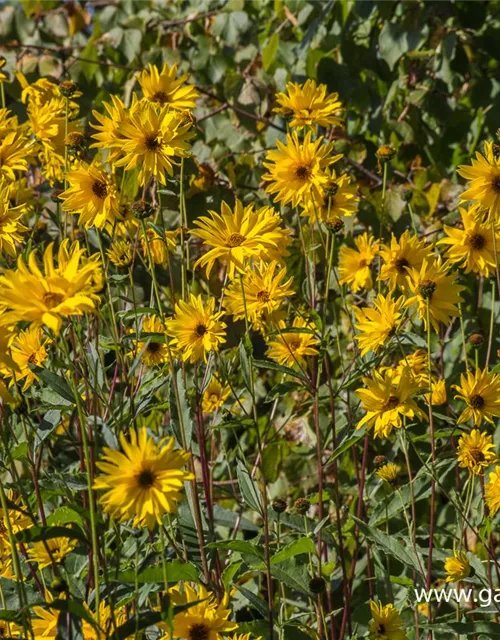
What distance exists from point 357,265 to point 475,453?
508mm

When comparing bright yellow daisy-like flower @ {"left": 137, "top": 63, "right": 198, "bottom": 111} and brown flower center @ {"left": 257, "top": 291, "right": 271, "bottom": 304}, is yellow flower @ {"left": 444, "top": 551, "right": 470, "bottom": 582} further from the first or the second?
bright yellow daisy-like flower @ {"left": 137, "top": 63, "right": 198, "bottom": 111}

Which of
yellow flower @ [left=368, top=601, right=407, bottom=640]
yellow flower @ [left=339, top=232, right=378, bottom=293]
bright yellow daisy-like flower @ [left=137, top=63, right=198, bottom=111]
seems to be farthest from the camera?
yellow flower @ [left=339, top=232, right=378, bottom=293]

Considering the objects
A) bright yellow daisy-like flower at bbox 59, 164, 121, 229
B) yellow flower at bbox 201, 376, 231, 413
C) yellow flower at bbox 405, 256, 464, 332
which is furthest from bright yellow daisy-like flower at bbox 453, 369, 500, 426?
bright yellow daisy-like flower at bbox 59, 164, 121, 229

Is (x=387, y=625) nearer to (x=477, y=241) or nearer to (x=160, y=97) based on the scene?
(x=477, y=241)

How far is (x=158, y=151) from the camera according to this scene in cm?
148

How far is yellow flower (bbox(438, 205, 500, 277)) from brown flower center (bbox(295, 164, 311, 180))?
0.25 metres

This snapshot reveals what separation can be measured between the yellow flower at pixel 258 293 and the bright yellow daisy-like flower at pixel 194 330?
0.08 meters

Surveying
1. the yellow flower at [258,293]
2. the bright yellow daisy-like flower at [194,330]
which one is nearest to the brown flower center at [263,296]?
the yellow flower at [258,293]

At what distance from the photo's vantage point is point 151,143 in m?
1.48

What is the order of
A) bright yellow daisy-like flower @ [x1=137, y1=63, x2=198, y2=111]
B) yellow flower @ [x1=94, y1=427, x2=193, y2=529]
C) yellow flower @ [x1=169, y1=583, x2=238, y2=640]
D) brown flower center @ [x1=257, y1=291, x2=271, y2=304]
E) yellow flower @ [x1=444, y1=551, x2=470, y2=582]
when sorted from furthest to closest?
1. bright yellow daisy-like flower @ [x1=137, y1=63, x2=198, y2=111]
2. brown flower center @ [x1=257, y1=291, x2=271, y2=304]
3. yellow flower @ [x1=444, y1=551, x2=470, y2=582]
4. yellow flower @ [x1=169, y1=583, x2=238, y2=640]
5. yellow flower @ [x1=94, y1=427, x2=193, y2=529]

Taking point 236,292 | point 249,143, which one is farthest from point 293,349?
point 249,143

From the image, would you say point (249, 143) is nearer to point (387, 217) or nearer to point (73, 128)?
point (387, 217)

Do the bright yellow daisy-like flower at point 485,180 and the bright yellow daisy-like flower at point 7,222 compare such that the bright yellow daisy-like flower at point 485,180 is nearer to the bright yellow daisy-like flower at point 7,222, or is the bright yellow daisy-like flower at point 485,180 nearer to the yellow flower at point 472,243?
the yellow flower at point 472,243

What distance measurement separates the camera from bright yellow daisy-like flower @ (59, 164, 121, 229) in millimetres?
1550
